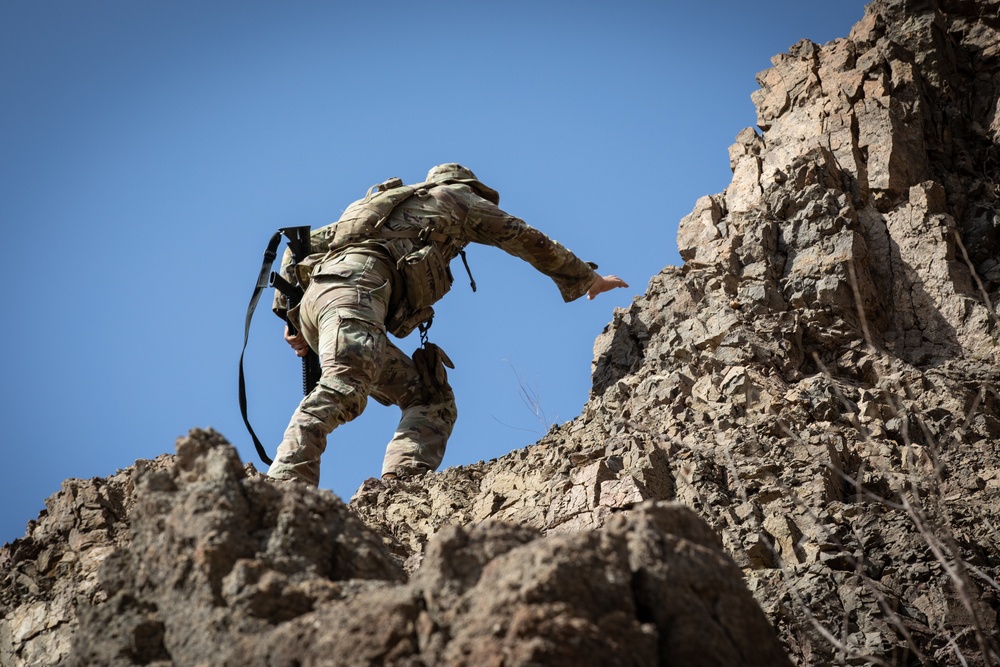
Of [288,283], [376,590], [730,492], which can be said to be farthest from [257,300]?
[376,590]

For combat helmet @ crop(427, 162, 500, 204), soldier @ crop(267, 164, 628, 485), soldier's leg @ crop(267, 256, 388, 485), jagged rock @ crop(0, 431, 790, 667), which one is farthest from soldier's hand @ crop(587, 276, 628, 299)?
jagged rock @ crop(0, 431, 790, 667)

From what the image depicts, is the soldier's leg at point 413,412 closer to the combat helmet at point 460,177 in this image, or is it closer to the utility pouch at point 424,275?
the utility pouch at point 424,275

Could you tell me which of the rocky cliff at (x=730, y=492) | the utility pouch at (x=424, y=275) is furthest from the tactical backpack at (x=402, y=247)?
the rocky cliff at (x=730, y=492)

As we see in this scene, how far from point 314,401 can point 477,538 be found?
13.2ft

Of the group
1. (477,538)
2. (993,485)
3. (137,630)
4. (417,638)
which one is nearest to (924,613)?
(993,485)

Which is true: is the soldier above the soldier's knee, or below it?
above

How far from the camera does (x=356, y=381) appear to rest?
24.0 ft

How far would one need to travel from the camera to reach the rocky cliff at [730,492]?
3016mm

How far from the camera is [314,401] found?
709 centimetres

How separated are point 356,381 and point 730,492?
8.51 ft

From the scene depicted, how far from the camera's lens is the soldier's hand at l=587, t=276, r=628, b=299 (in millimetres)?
8672

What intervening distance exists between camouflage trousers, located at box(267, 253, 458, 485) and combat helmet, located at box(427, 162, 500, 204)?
881mm

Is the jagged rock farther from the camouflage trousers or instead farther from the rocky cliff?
the camouflage trousers

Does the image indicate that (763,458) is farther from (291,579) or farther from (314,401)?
(291,579)
